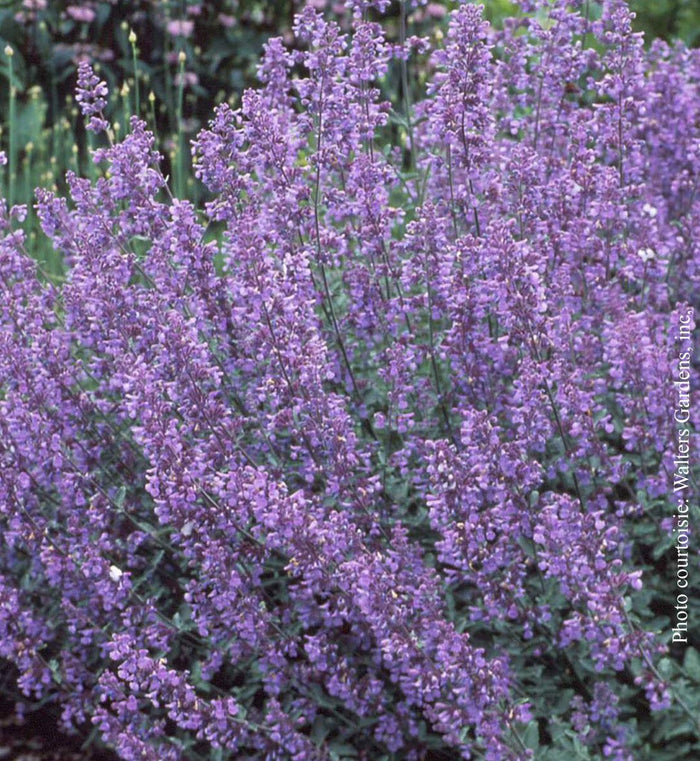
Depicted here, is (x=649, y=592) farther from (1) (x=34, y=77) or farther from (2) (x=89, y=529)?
(1) (x=34, y=77)

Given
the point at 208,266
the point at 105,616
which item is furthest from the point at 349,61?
the point at 105,616

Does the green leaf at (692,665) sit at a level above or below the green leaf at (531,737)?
above

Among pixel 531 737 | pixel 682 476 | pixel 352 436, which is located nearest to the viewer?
pixel 531 737

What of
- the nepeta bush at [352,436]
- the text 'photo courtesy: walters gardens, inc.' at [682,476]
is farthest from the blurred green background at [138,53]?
the text 'photo courtesy: walters gardens, inc.' at [682,476]

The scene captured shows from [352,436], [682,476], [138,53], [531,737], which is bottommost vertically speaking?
[531,737]

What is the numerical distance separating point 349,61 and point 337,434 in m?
1.22

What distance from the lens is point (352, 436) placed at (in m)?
3.26

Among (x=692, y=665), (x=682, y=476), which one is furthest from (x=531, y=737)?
(x=682, y=476)

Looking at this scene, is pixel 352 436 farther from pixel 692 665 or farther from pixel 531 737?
pixel 692 665

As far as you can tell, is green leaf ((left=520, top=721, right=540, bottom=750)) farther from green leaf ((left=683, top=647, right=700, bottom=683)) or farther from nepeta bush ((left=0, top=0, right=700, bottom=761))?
green leaf ((left=683, top=647, right=700, bottom=683))

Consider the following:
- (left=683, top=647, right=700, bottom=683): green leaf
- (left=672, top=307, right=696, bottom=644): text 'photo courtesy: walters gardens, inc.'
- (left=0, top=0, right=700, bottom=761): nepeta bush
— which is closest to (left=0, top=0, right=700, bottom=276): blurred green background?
(left=0, top=0, right=700, bottom=761): nepeta bush

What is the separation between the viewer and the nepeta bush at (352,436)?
3.09 metres

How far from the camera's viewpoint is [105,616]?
Result: 3.81 meters

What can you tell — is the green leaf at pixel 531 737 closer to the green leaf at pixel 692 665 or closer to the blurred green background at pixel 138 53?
the green leaf at pixel 692 665
